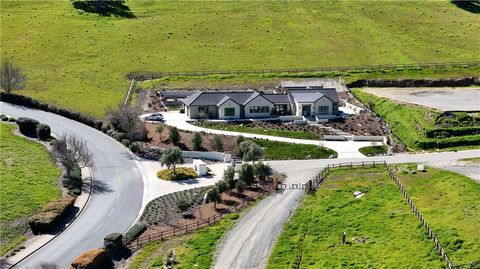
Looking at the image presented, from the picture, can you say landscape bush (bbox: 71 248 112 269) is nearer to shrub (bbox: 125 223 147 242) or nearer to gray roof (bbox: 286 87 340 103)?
shrub (bbox: 125 223 147 242)

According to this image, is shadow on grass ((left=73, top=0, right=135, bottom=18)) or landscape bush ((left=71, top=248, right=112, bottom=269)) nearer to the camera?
landscape bush ((left=71, top=248, right=112, bottom=269))

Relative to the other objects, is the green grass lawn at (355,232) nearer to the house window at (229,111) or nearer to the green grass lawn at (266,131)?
the green grass lawn at (266,131)

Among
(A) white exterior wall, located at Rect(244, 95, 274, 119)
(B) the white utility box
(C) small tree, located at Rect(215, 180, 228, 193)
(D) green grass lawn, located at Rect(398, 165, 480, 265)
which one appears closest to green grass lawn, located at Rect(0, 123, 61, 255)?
(B) the white utility box

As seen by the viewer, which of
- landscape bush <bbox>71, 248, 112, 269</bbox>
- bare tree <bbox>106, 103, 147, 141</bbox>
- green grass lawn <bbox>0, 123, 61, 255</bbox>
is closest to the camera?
landscape bush <bbox>71, 248, 112, 269</bbox>

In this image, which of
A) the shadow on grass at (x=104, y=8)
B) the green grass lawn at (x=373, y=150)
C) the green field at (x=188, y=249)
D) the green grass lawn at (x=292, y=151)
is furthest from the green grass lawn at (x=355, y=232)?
the shadow on grass at (x=104, y=8)

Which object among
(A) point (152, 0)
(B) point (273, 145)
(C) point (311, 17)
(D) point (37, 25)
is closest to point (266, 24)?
(C) point (311, 17)

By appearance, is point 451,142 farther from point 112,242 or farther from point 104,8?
point 104,8

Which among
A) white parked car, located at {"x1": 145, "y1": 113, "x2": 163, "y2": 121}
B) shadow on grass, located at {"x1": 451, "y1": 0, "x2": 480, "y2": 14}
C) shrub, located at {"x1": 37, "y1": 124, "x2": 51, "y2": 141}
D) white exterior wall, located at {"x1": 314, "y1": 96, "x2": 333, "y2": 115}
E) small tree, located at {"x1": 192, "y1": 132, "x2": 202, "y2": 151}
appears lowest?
small tree, located at {"x1": 192, "y1": 132, "x2": 202, "y2": 151}
